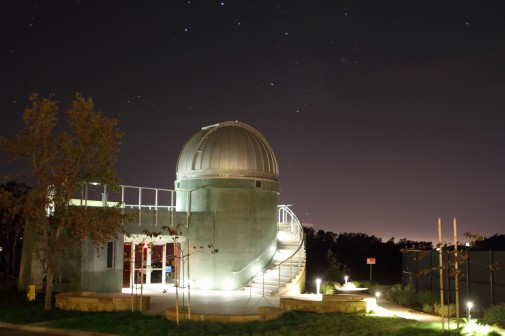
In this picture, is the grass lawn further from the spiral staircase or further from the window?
the spiral staircase

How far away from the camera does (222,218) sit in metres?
26.8

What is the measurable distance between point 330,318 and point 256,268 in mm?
11440

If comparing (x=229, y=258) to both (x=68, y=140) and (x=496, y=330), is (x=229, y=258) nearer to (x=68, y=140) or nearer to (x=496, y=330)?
(x=68, y=140)

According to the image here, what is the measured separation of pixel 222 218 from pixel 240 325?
12.0 metres

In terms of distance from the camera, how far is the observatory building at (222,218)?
25984mm

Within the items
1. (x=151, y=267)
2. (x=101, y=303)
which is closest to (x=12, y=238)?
(x=151, y=267)

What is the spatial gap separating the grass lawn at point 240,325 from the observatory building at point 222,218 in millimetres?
8224

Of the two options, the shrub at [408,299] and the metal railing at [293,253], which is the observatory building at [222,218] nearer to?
the metal railing at [293,253]

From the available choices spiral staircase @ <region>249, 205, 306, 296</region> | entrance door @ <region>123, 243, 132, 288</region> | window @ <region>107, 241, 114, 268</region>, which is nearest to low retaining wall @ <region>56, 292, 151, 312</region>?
window @ <region>107, 241, 114, 268</region>

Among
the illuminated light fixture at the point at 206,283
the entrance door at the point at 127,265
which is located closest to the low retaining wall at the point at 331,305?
the illuminated light fixture at the point at 206,283

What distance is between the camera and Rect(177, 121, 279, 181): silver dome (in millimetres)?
27156

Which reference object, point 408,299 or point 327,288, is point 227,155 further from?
point 408,299

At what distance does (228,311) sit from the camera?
58.5ft

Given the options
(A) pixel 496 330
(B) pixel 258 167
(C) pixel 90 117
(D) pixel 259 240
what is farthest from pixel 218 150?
(A) pixel 496 330
